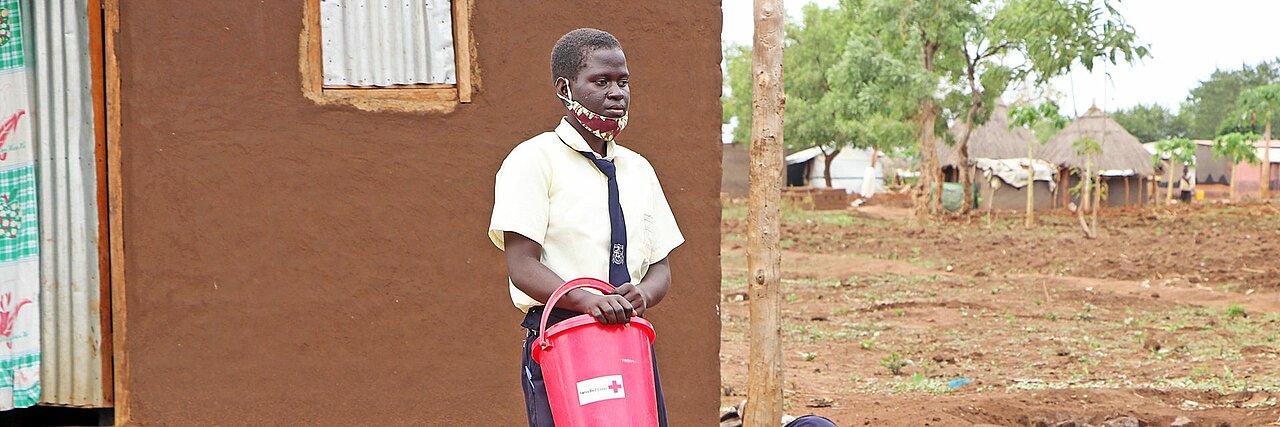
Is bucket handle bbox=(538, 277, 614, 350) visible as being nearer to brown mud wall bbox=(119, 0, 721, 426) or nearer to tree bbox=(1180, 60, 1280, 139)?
brown mud wall bbox=(119, 0, 721, 426)

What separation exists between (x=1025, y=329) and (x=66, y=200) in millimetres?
7985

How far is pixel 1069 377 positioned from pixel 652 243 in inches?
234

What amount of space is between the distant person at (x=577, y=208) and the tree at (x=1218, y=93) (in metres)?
62.4

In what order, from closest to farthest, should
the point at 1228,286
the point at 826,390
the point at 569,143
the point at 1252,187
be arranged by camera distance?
the point at 569,143 < the point at 826,390 < the point at 1228,286 < the point at 1252,187

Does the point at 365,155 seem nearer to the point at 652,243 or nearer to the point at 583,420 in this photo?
the point at 652,243

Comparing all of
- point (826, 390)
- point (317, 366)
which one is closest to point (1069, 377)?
point (826, 390)

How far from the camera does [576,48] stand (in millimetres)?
2385

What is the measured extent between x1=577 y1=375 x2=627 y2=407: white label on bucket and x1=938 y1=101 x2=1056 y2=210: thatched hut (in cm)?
2946

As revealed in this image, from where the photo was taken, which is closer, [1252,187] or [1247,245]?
[1247,245]

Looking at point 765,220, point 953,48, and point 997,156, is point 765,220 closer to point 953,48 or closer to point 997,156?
point 953,48

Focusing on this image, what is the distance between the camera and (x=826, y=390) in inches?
286

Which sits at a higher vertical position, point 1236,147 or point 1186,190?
point 1236,147

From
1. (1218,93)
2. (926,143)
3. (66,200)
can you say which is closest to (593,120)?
(66,200)

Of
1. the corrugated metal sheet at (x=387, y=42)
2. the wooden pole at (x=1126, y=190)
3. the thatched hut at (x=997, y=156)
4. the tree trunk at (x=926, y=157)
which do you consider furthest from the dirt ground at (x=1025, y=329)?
the wooden pole at (x=1126, y=190)
